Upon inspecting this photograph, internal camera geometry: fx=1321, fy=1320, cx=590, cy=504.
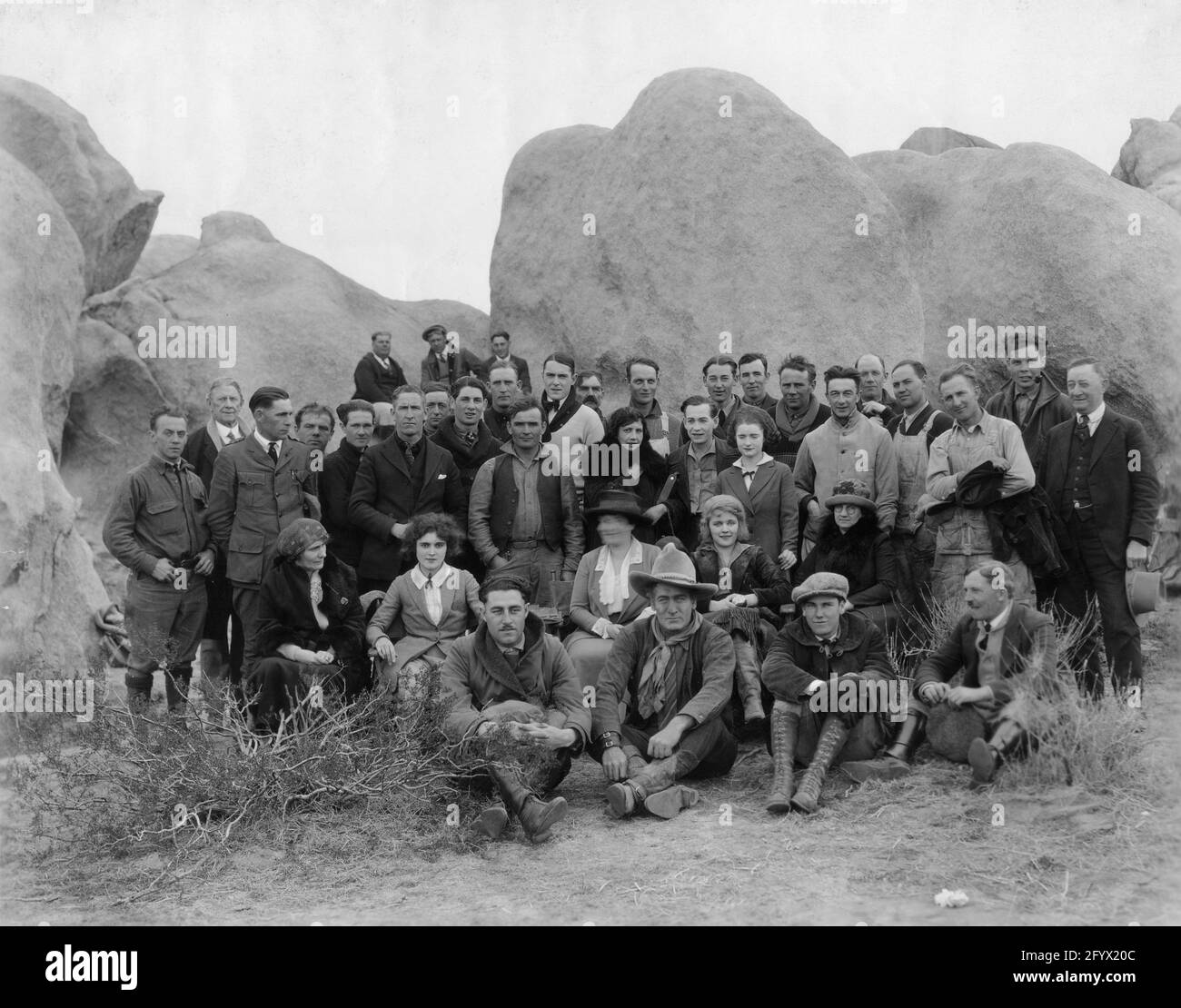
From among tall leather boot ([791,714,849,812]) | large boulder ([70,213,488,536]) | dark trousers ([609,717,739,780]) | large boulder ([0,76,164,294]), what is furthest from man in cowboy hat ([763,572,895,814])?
large boulder ([0,76,164,294])

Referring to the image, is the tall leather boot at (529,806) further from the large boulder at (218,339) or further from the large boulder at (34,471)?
the large boulder at (218,339)

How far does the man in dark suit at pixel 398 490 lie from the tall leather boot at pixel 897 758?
2.96 meters

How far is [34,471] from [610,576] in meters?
4.56

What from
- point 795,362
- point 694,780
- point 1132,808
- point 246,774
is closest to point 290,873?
point 246,774

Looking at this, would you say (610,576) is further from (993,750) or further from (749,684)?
(993,750)

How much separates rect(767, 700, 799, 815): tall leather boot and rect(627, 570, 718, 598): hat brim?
2.34 feet

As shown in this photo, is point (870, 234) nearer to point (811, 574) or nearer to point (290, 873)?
point (811, 574)

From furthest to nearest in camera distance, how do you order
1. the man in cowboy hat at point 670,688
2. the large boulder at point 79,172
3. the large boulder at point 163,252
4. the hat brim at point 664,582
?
the large boulder at point 163,252
the large boulder at point 79,172
the hat brim at point 664,582
the man in cowboy hat at point 670,688

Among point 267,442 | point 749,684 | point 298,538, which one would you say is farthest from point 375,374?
point 749,684

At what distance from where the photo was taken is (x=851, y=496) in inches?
301

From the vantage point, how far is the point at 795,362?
8789 millimetres

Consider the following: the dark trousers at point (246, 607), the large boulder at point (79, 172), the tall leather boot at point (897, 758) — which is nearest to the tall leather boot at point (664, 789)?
the tall leather boot at point (897, 758)

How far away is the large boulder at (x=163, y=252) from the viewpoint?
60.1 feet

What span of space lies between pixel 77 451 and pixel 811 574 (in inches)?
386
